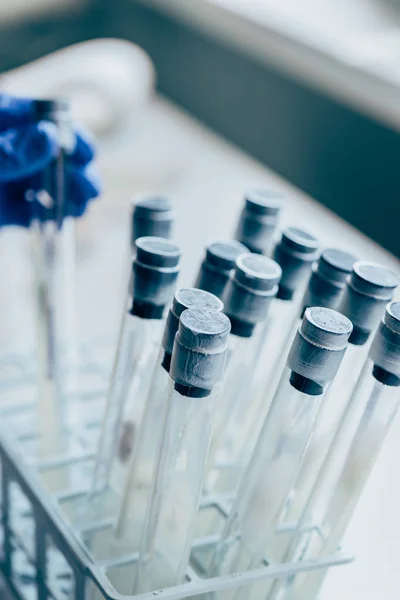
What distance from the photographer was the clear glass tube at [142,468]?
374 mm

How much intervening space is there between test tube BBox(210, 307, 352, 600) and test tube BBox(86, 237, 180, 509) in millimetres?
79

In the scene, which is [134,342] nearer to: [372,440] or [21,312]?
[372,440]

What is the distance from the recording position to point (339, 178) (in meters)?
1.03

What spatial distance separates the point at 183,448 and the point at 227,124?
1056 millimetres

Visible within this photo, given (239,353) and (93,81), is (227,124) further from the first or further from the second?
(239,353)

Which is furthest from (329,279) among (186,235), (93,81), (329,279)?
(93,81)

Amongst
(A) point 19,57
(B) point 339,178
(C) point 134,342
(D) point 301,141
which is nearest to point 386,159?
(B) point 339,178

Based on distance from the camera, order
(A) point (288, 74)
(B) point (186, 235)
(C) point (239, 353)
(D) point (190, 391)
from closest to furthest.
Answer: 1. (D) point (190, 391)
2. (C) point (239, 353)
3. (B) point (186, 235)
4. (A) point (288, 74)

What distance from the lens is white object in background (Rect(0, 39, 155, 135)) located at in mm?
986

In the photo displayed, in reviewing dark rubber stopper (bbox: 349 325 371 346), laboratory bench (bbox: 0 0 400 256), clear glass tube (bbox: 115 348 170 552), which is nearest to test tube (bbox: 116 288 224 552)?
clear glass tube (bbox: 115 348 170 552)

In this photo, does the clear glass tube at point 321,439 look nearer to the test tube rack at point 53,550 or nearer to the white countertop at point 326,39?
the test tube rack at point 53,550

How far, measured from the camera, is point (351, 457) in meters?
0.37

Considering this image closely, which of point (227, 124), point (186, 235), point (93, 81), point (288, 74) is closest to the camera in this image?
point (186, 235)

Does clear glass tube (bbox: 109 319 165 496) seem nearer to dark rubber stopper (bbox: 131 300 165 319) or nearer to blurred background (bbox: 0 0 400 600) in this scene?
dark rubber stopper (bbox: 131 300 165 319)
